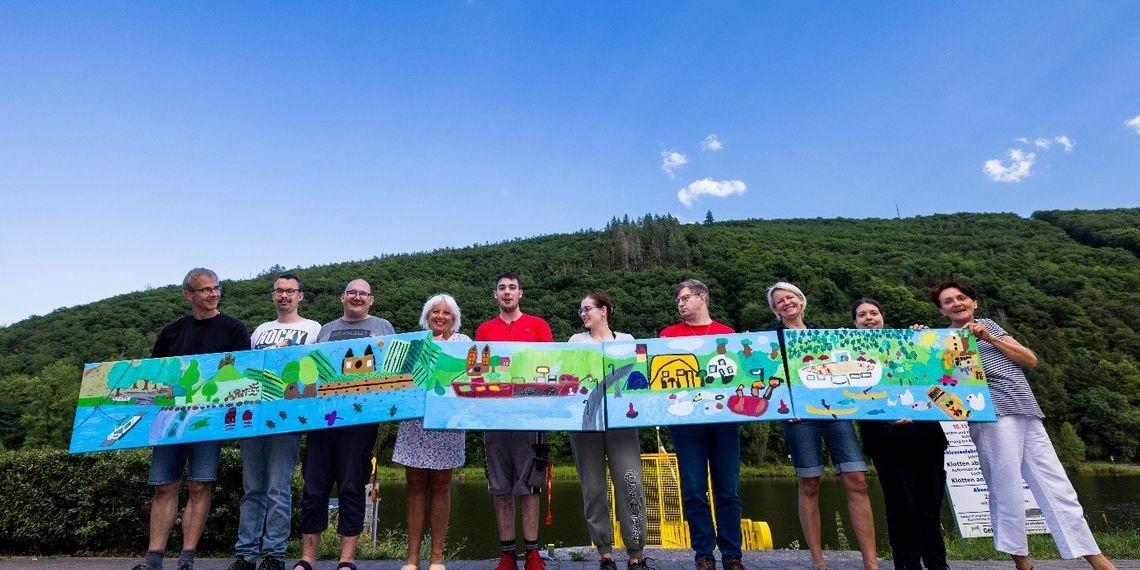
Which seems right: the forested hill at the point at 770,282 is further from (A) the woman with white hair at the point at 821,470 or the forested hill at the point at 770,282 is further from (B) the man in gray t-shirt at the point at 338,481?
(B) the man in gray t-shirt at the point at 338,481

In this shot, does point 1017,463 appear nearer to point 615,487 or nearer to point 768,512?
point 615,487

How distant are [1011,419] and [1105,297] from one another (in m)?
97.6

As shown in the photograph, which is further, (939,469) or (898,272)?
(898,272)

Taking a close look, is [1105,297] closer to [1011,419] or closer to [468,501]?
[468,501]

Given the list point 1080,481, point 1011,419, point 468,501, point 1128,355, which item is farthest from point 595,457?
point 1128,355

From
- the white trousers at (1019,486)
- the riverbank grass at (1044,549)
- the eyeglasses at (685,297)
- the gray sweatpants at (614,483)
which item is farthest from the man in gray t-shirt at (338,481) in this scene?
the riverbank grass at (1044,549)

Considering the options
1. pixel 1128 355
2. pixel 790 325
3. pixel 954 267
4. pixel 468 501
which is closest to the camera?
pixel 790 325

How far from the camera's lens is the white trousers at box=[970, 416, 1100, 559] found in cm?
384

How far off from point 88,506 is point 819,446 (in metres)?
7.59

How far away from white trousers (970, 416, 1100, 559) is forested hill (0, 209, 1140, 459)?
40.3 m

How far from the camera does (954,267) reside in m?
82.1

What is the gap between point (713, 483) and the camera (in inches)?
160

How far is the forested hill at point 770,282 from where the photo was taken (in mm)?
54031

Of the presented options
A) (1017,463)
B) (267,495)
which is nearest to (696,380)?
(1017,463)
